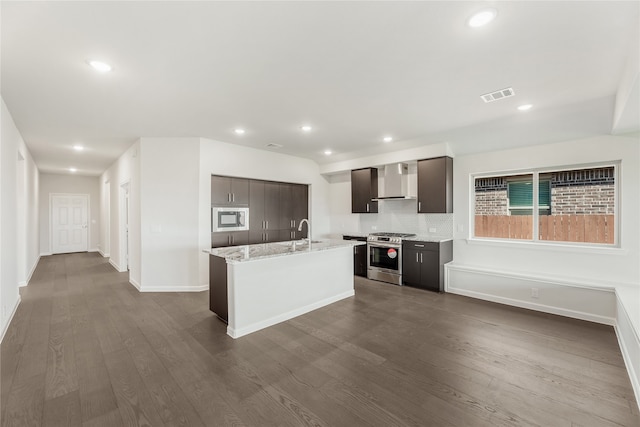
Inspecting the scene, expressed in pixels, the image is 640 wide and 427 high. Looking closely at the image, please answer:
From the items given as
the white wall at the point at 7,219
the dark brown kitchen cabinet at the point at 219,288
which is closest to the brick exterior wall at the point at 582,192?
the dark brown kitchen cabinet at the point at 219,288

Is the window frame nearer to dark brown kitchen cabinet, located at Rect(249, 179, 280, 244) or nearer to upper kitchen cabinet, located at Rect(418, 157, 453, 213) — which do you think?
upper kitchen cabinet, located at Rect(418, 157, 453, 213)

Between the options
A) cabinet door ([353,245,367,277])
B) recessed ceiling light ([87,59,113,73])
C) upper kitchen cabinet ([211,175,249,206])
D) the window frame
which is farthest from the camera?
cabinet door ([353,245,367,277])

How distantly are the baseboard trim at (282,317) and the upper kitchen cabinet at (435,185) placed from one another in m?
2.17

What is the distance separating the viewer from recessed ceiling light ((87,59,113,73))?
232cm

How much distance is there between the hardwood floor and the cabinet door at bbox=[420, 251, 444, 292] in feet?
2.70

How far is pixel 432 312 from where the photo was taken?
12.4 feet

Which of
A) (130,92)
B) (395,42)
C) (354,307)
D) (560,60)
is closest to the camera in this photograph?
(395,42)

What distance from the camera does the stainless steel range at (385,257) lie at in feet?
17.1

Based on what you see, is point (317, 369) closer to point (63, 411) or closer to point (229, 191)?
point (63, 411)

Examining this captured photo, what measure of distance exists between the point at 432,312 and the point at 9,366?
4406 millimetres

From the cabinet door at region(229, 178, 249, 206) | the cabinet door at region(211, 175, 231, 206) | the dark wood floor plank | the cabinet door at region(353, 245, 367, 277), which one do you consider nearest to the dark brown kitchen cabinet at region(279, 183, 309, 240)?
the cabinet door at region(229, 178, 249, 206)

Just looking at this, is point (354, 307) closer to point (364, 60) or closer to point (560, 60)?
point (364, 60)

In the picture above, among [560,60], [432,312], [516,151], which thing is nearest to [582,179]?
[516,151]

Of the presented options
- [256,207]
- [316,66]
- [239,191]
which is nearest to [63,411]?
[316,66]
